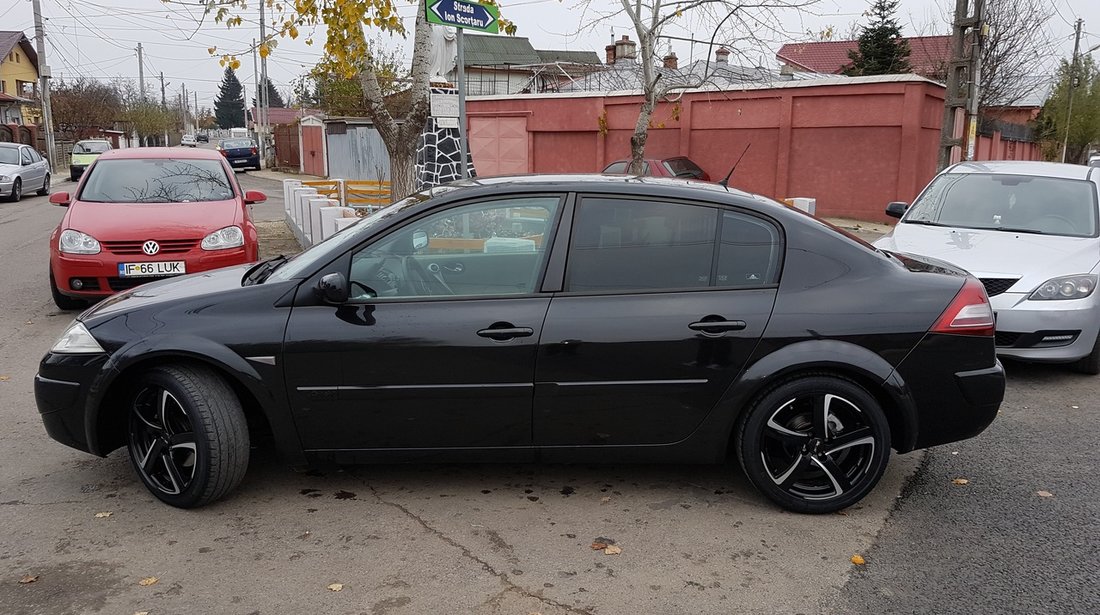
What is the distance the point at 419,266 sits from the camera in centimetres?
398

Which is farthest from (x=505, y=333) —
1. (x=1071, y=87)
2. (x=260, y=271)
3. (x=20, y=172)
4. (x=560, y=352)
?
(x=1071, y=87)

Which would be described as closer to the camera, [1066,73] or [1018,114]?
[1066,73]

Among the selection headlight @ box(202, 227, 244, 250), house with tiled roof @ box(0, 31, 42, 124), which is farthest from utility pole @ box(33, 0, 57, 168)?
headlight @ box(202, 227, 244, 250)

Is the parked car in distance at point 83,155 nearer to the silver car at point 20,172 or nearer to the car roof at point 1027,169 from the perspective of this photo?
the silver car at point 20,172

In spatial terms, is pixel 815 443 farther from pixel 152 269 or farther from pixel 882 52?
pixel 882 52

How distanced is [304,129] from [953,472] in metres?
37.8

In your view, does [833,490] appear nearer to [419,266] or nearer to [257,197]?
[419,266]

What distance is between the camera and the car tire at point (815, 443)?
391 cm

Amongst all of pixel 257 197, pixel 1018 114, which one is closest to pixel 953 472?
pixel 257 197

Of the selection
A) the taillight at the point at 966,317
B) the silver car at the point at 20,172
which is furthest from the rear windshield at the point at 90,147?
the taillight at the point at 966,317

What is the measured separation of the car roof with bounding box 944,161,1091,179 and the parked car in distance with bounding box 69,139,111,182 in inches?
1261

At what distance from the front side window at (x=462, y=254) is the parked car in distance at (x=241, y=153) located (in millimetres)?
41323

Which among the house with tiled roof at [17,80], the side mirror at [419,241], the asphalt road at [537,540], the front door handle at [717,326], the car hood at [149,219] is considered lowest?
the asphalt road at [537,540]

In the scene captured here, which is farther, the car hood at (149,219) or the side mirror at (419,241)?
the car hood at (149,219)
